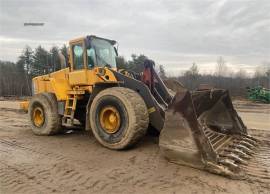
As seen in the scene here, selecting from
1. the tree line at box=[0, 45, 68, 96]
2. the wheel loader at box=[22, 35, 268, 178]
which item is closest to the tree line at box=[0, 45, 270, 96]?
the tree line at box=[0, 45, 68, 96]

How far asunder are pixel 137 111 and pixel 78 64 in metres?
2.41

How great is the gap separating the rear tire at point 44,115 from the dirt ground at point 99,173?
1.02 meters

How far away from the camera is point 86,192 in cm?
392

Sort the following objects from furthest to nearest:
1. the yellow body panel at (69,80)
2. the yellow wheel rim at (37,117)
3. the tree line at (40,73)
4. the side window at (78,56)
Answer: the tree line at (40,73)
the yellow wheel rim at (37,117)
the side window at (78,56)
the yellow body panel at (69,80)

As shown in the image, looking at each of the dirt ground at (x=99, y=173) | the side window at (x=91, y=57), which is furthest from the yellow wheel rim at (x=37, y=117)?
the side window at (x=91, y=57)

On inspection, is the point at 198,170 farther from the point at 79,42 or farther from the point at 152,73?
the point at 79,42

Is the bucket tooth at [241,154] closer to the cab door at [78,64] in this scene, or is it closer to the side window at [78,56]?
the cab door at [78,64]

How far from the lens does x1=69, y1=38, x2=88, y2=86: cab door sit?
22.4 feet

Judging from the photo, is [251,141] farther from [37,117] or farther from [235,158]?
[37,117]

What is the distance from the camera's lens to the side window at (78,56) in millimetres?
6941

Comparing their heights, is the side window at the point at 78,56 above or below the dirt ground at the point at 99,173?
above

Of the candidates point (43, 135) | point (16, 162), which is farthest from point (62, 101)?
point (16, 162)

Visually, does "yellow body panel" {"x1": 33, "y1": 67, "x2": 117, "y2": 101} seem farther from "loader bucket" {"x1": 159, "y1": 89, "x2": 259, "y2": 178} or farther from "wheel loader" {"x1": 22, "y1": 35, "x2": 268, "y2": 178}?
"loader bucket" {"x1": 159, "y1": 89, "x2": 259, "y2": 178}

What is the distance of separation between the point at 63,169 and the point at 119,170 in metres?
0.95
